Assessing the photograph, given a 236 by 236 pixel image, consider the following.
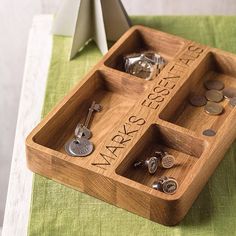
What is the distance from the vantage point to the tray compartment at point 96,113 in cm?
126

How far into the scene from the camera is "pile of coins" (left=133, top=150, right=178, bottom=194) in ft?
3.86

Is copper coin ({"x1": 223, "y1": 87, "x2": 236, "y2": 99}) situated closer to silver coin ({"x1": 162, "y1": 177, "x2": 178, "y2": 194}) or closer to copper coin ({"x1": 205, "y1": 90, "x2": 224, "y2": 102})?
copper coin ({"x1": 205, "y1": 90, "x2": 224, "y2": 102})

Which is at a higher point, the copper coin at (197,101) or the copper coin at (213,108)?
the copper coin at (213,108)

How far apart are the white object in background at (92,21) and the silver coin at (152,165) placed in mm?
321

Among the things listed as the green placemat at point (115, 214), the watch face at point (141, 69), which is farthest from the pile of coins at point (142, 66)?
the green placemat at point (115, 214)

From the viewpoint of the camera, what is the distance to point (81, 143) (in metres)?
1.24

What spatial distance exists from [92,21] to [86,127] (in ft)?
0.89

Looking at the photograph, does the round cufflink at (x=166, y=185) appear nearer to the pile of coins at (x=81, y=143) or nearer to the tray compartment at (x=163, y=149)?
the tray compartment at (x=163, y=149)

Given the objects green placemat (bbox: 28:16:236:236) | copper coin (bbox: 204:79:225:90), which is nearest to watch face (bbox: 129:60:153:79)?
copper coin (bbox: 204:79:225:90)

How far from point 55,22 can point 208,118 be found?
0.37 metres

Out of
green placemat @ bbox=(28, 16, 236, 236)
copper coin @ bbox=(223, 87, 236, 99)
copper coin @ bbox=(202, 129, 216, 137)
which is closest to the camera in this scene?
green placemat @ bbox=(28, 16, 236, 236)

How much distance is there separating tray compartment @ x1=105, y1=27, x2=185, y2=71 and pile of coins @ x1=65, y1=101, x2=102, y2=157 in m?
0.15

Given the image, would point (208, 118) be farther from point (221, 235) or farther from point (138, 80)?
point (221, 235)

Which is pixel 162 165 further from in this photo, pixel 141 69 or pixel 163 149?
pixel 141 69
